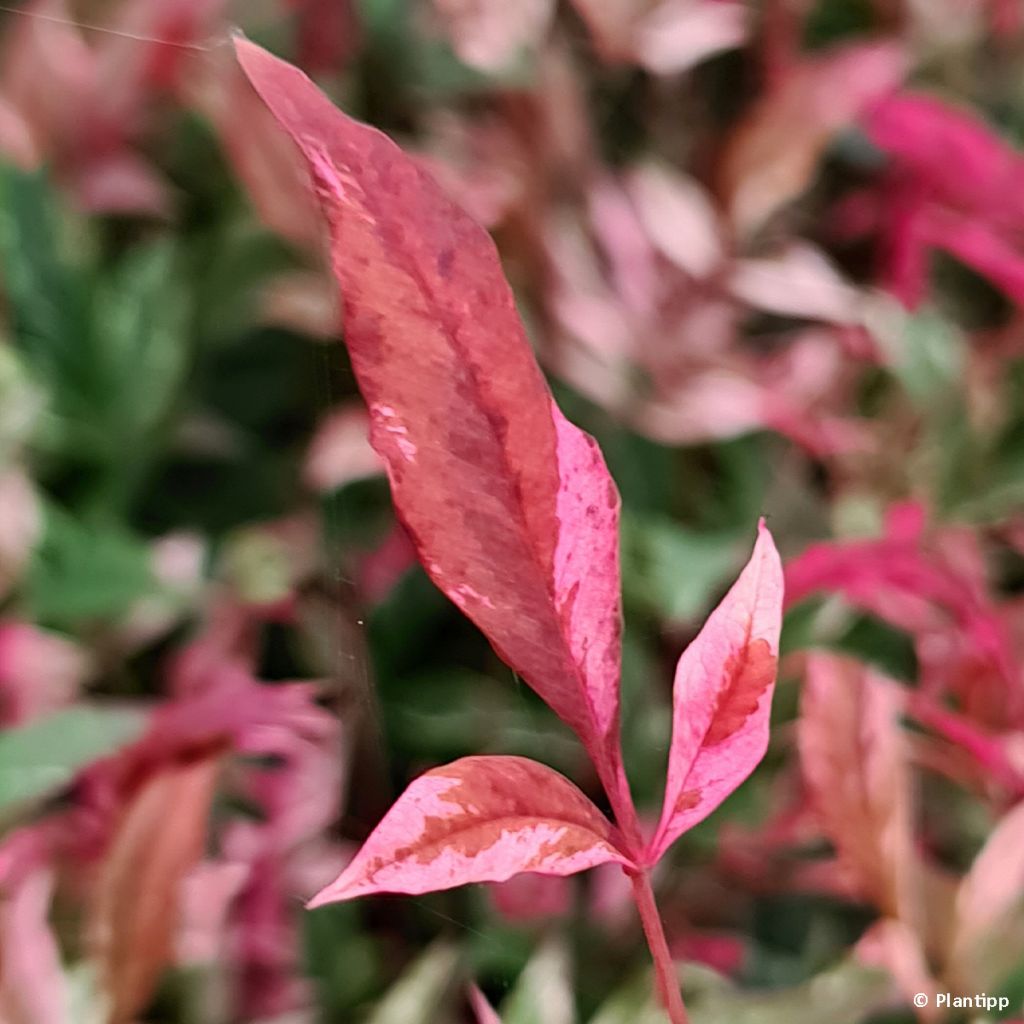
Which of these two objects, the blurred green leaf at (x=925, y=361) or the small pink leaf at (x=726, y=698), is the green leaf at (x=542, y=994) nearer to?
the small pink leaf at (x=726, y=698)

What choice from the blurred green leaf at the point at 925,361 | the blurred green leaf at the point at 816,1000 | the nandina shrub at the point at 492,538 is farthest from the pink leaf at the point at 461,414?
the blurred green leaf at the point at 925,361

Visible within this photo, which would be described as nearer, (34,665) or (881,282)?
(34,665)

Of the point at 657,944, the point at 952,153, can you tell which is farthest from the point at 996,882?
the point at 952,153

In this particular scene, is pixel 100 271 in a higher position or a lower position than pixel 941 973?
higher

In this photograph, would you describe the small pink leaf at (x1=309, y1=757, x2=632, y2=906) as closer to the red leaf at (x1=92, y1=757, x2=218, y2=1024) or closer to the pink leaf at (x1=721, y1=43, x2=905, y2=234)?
the red leaf at (x1=92, y1=757, x2=218, y2=1024)

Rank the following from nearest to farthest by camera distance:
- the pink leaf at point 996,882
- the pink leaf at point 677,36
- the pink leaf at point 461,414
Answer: the pink leaf at point 461,414
the pink leaf at point 996,882
the pink leaf at point 677,36

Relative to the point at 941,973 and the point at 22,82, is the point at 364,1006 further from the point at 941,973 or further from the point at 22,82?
the point at 22,82

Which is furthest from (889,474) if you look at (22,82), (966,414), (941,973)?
(22,82)
